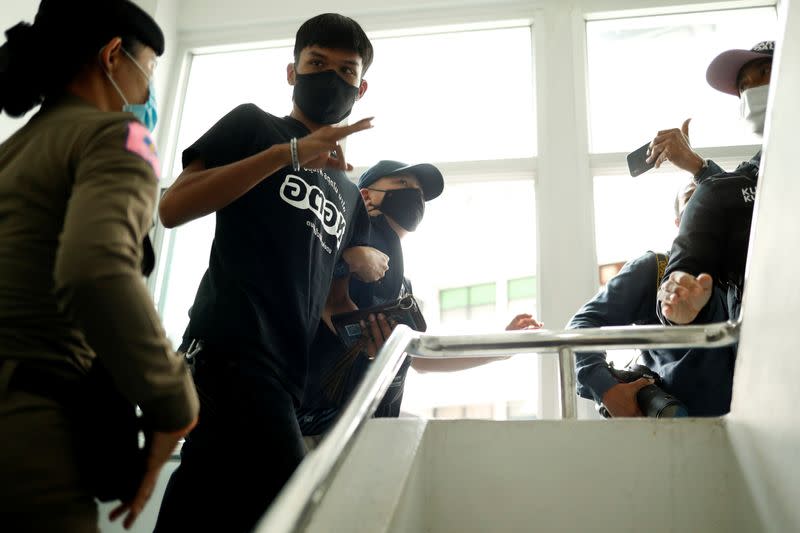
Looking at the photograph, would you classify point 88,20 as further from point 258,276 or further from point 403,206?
point 403,206

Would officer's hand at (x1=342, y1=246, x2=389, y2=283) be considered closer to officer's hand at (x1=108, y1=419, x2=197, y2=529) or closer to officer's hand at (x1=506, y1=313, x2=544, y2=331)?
officer's hand at (x1=506, y1=313, x2=544, y2=331)

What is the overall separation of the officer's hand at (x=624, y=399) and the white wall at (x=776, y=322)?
0.62m

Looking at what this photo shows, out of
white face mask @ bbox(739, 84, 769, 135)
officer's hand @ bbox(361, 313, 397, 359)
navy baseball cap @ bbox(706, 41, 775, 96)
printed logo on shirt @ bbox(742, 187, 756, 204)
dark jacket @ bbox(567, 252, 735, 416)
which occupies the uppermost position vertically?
navy baseball cap @ bbox(706, 41, 775, 96)

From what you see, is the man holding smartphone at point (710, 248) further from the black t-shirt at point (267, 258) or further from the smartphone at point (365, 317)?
the black t-shirt at point (267, 258)

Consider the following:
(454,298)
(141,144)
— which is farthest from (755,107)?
(141,144)

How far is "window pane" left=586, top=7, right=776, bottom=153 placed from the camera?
354cm

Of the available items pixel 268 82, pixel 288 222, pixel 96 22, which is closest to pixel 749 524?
pixel 288 222

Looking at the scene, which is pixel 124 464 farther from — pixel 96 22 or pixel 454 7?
pixel 454 7

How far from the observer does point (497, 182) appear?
3.62m

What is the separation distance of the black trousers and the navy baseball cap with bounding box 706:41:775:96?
1.94m

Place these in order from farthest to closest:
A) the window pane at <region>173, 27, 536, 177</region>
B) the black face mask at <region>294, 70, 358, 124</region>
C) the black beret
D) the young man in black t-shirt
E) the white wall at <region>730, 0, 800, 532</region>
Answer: the window pane at <region>173, 27, 536, 177</region> → the black face mask at <region>294, 70, 358, 124</region> → the young man in black t-shirt → the white wall at <region>730, 0, 800, 532</region> → the black beret

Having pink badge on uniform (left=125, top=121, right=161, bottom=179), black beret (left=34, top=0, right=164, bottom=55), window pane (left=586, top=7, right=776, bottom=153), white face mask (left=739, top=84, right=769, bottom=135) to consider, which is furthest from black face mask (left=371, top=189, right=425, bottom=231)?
window pane (left=586, top=7, right=776, bottom=153)

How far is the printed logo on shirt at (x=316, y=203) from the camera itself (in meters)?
1.51

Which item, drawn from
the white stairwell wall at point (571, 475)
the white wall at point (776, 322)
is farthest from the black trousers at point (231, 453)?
the white wall at point (776, 322)
